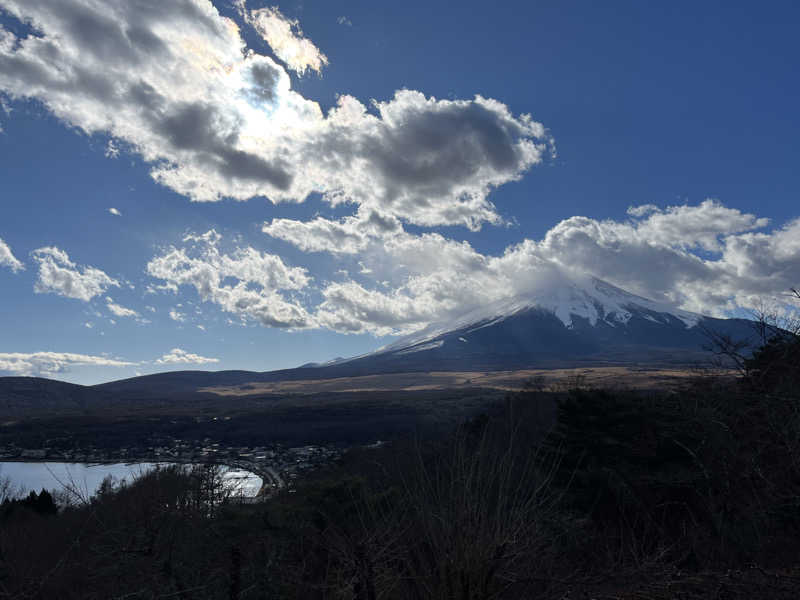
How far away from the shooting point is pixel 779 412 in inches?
332

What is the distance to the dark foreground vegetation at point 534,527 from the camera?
3.46 m

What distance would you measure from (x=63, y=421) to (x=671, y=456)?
16619 cm

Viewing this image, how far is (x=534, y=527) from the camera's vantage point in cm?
377

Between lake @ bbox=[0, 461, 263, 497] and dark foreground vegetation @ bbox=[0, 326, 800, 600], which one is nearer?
dark foreground vegetation @ bbox=[0, 326, 800, 600]

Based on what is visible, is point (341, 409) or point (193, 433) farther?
point (341, 409)

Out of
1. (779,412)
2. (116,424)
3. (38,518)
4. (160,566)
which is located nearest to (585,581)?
(160,566)

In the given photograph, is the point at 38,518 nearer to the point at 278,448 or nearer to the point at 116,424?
the point at 278,448

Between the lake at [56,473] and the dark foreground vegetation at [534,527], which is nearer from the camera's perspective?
the dark foreground vegetation at [534,527]

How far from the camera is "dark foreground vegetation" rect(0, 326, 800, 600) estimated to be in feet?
11.3

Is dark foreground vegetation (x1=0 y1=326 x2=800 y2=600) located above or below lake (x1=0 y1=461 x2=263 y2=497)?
above

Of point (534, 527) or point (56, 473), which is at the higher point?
point (534, 527)

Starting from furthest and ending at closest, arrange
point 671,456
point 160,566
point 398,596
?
point 671,456, point 160,566, point 398,596

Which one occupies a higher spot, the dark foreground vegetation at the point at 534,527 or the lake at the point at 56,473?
the dark foreground vegetation at the point at 534,527

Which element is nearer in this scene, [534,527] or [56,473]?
[534,527]
